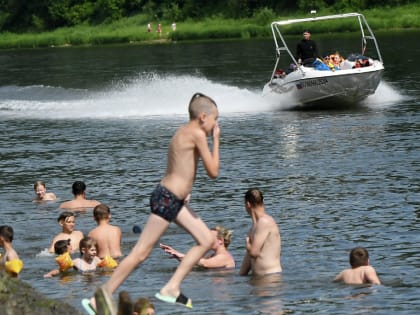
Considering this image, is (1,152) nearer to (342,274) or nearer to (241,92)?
(241,92)

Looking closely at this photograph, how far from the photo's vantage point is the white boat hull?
110 feet

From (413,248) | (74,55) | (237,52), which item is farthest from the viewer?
(74,55)

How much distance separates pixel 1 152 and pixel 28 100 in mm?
15099

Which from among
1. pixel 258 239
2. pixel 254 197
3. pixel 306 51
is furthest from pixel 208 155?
pixel 306 51

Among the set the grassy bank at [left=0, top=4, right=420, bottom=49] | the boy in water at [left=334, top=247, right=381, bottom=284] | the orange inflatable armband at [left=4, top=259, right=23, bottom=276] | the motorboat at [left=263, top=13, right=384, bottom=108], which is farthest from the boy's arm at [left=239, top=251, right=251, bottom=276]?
the grassy bank at [left=0, top=4, right=420, bottom=49]

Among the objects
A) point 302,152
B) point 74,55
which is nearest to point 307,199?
point 302,152

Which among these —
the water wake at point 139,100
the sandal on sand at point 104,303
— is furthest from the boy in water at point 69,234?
the water wake at point 139,100

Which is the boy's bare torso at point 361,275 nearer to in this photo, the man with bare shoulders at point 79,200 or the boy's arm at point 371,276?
the boy's arm at point 371,276

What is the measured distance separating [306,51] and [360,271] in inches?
808

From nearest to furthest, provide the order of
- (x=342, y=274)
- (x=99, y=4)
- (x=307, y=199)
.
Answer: (x=342, y=274) → (x=307, y=199) → (x=99, y=4)

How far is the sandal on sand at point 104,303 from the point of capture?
28.8 feet

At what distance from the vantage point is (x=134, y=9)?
112 meters

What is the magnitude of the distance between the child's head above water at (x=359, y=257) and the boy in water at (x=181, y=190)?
3807 millimetres

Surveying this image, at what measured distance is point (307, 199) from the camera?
19.6 metres
